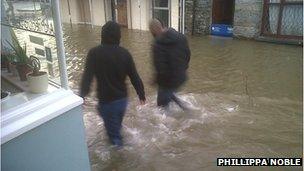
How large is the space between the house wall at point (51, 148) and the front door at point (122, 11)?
1382 centimetres

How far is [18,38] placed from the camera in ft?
10.4

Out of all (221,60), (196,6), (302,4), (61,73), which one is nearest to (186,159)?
(61,73)

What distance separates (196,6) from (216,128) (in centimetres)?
867

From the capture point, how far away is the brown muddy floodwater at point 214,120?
15.1 feet

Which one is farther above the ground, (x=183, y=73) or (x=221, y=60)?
(x=183, y=73)

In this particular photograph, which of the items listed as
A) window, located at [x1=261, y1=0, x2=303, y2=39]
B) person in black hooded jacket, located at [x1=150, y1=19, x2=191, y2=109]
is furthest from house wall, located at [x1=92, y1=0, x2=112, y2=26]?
person in black hooded jacket, located at [x1=150, y1=19, x2=191, y2=109]

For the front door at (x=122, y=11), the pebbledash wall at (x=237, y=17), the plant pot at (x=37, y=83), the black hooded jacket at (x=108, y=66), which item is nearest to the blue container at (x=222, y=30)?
the pebbledash wall at (x=237, y=17)

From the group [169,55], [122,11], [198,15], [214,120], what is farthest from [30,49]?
[122,11]

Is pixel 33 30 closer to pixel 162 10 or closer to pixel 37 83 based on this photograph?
pixel 37 83

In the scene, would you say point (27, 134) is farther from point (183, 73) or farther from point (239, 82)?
point (239, 82)

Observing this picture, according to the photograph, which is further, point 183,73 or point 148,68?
point 148,68

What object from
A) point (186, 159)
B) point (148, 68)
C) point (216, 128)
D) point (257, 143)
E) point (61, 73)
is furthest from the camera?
point (148, 68)

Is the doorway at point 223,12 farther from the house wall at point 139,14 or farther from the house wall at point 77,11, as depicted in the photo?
the house wall at point 77,11

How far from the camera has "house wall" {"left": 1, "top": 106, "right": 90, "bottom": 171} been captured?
2.58 meters
